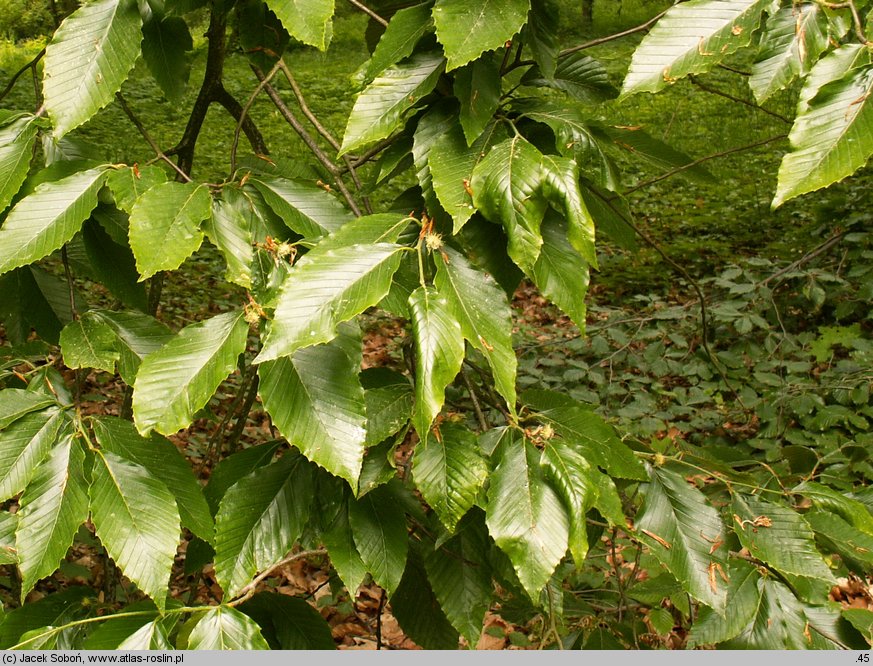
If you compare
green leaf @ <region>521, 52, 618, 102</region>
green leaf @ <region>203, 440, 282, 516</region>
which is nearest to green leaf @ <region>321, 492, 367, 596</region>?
green leaf @ <region>203, 440, 282, 516</region>

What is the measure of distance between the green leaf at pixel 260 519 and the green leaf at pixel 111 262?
523 mm

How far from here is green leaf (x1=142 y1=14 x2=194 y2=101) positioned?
150cm

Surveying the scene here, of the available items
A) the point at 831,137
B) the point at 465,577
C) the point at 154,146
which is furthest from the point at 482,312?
the point at 154,146

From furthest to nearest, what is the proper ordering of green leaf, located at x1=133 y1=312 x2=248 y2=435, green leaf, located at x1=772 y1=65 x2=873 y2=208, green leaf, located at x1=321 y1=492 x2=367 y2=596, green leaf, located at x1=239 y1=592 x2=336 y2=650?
1. green leaf, located at x1=239 y1=592 x2=336 y2=650
2. green leaf, located at x1=321 y1=492 x2=367 y2=596
3. green leaf, located at x1=133 y1=312 x2=248 y2=435
4. green leaf, located at x1=772 y1=65 x2=873 y2=208

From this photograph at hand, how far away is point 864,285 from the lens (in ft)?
14.4

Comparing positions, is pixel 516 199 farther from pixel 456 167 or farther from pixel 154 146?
pixel 154 146

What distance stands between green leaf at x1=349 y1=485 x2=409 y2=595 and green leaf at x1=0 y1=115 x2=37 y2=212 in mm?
742

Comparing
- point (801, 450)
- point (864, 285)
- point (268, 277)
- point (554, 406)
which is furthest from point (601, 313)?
point (268, 277)

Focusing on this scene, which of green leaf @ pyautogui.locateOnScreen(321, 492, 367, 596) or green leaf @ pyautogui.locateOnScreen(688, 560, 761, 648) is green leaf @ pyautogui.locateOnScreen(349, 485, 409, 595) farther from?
green leaf @ pyautogui.locateOnScreen(688, 560, 761, 648)

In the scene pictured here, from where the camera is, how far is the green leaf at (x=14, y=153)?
1.18m

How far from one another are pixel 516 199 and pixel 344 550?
24.3 inches

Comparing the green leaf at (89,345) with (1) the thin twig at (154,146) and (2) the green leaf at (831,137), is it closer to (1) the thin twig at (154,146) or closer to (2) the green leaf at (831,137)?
(1) the thin twig at (154,146)

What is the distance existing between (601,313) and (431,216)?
4578 millimetres

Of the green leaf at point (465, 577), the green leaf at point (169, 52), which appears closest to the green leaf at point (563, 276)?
the green leaf at point (465, 577)
